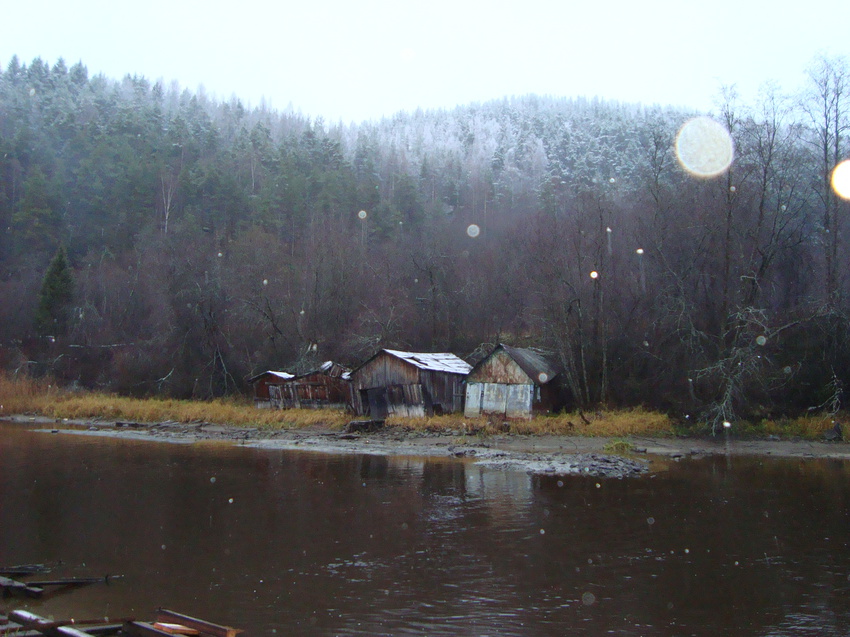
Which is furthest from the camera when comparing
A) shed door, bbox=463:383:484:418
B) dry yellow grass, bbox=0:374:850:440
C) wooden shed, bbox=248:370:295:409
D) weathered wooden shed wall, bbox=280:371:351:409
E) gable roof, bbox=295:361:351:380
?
wooden shed, bbox=248:370:295:409

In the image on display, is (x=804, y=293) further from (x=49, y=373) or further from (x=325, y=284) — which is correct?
(x=49, y=373)

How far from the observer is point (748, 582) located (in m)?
13.4

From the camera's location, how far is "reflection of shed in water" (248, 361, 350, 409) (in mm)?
44500

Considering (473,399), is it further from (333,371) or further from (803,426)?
(803,426)

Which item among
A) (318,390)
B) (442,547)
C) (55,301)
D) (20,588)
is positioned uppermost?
(55,301)

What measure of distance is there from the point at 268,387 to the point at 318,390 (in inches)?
163

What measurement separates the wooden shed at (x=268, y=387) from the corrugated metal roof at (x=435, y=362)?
8683 mm

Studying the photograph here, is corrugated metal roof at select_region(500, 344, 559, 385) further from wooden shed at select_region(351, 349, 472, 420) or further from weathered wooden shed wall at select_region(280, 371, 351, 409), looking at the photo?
weathered wooden shed wall at select_region(280, 371, 351, 409)

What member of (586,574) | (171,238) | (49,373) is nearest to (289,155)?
(171,238)

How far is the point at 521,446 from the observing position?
3241 centimetres

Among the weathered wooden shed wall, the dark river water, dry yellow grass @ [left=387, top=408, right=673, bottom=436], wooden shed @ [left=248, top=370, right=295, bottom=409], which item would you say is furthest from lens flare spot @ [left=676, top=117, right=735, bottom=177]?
wooden shed @ [left=248, top=370, right=295, bottom=409]

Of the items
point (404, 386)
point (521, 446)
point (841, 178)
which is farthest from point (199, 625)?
point (841, 178)

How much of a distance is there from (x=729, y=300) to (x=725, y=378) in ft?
21.0

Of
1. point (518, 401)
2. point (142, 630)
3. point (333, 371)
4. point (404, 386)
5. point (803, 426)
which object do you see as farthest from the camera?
point (333, 371)
